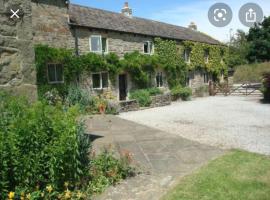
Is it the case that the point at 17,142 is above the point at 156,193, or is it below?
above

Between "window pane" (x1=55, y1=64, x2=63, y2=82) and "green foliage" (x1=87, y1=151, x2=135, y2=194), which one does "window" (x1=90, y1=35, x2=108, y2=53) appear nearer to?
"window pane" (x1=55, y1=64, x2=63, y2=82)

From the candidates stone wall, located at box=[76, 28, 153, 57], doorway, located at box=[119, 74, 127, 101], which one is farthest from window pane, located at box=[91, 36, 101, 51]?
doorway, located at box=[119, 74, 127, 101]

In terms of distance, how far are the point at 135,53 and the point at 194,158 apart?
751 inches

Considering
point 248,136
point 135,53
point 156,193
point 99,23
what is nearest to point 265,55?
point 135,53

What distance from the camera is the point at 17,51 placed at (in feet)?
14.9

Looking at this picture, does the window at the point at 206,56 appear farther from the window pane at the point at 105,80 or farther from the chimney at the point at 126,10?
the window pane at the point at 105,80

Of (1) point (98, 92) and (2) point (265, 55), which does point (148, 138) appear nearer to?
(1) point (98, 92)

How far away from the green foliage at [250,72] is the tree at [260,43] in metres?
5.64

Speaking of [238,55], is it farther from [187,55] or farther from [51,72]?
[51,72]

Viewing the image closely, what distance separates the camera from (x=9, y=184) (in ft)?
13.0

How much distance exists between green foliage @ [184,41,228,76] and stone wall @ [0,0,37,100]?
91.6 ft

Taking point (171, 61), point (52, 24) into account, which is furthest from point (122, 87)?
point (52, 24)

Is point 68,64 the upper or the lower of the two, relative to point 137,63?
lower

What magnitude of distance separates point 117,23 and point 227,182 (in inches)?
842
